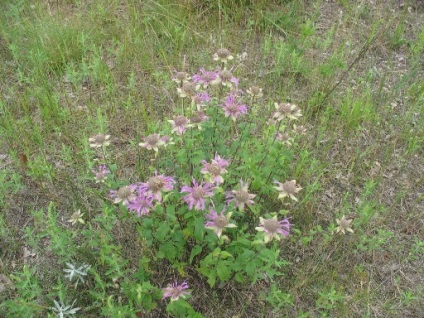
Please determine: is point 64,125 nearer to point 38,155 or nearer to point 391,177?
point 38,155

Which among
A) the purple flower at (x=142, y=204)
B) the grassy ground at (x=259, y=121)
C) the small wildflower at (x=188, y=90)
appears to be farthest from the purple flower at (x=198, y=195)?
the grassy ground at (x=259, y=121)

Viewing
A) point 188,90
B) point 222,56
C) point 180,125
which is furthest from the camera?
point 222,56

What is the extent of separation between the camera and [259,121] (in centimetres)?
353

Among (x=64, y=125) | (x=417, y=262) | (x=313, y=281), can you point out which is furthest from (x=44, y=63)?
(x=417, y=262)

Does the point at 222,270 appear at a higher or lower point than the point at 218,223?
lower

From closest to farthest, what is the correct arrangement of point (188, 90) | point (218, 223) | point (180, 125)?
point (218, 223), point (180, 125), point (188, 90)

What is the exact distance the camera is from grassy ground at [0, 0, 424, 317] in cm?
258

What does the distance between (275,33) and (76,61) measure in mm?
2221

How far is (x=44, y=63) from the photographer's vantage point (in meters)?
3.81

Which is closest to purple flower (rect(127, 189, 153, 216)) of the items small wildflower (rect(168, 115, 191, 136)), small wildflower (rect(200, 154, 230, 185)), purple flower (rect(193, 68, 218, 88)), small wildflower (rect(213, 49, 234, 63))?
small wildflower (rect(200, 154, 230, 185))

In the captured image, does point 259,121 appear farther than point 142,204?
Yes

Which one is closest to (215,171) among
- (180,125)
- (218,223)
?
(218,223)

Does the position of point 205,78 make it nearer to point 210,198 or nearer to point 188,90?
point 188,90

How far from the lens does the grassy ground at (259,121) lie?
2578mm
